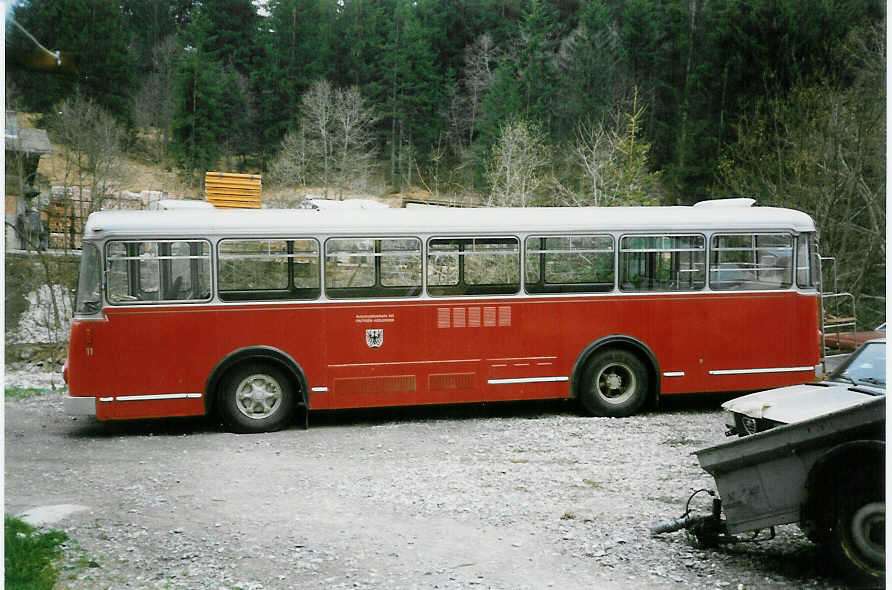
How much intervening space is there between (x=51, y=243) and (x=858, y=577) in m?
12.6

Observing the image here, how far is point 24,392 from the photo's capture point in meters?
11.5

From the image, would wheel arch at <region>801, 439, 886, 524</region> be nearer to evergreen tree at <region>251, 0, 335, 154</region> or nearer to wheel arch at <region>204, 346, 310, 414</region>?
wheel arch at <region>204, 346, 310, 414</region>

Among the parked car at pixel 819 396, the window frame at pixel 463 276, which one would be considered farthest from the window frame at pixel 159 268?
the parked car at pixel 819 396

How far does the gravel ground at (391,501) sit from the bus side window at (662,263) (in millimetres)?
1592

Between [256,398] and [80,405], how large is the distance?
1.79 m

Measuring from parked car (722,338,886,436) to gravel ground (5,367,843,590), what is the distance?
30.1 inches

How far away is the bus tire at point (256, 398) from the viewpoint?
8672 millimetres

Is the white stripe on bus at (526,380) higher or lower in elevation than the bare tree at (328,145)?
lower

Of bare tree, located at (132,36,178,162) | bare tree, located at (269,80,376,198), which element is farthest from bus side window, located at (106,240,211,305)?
bare tree, located at (269,80,376,198)

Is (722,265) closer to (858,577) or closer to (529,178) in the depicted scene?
(858,577)

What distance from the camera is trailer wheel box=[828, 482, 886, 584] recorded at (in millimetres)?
4023

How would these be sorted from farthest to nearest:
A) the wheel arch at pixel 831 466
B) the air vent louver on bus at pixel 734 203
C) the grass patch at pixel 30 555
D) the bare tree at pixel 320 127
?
the bare tree at pixel 320 127 < the air vent louver on bus at pixel 734 203 < the grass patch at pixel 30 555 < the wheel arch at pixel 831 466

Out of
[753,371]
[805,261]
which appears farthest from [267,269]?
[805,261]

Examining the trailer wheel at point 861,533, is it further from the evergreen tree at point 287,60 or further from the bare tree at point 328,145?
the bare tree at point 328,145
